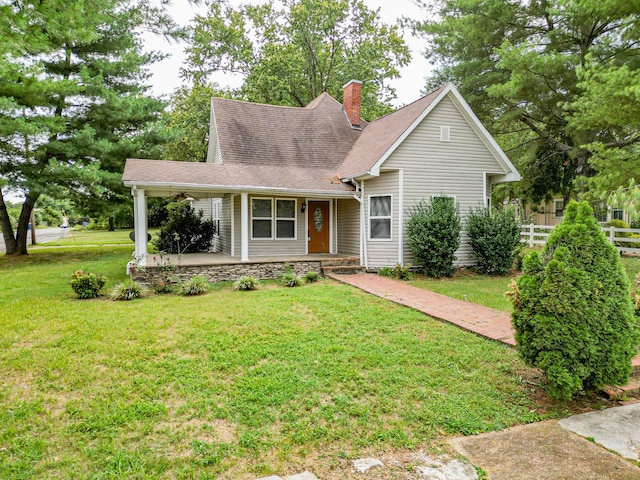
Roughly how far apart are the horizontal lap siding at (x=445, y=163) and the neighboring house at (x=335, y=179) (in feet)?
0.10

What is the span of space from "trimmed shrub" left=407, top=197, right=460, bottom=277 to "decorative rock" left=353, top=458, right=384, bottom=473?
8.35 meters

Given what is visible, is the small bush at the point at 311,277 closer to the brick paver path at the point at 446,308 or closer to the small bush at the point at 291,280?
the small bush at the point at 291,280

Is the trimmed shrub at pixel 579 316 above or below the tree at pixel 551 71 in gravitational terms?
below

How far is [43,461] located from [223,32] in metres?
25.4

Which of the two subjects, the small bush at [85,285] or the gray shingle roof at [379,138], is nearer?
the small bush at [85,285]

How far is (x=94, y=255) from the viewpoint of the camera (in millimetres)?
17328

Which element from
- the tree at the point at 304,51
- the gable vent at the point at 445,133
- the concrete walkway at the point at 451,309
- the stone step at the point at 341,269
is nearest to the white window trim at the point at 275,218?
the stone step at the point at 341,269

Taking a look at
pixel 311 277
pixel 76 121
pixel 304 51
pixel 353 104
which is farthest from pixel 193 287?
pixel 304 51

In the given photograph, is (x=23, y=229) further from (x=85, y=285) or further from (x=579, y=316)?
(x=579, y=316)

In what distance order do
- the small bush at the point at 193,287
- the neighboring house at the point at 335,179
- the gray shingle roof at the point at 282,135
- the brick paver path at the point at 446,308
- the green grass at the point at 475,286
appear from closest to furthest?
the brick paver path at the point at 446,308 < the green grass at the point at 475,286 < the small bush at the point at 193,287 < the neighboring house at the point at 335,179 < the gray shingle roof at the point at 282,135

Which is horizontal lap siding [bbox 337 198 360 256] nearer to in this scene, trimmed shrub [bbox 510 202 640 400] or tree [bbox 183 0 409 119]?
trimmed shrub [bbox 510 202 640 400]

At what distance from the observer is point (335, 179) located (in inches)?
510

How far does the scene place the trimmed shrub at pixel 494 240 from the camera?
11414mm

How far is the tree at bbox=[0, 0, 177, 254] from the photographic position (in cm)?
1351
